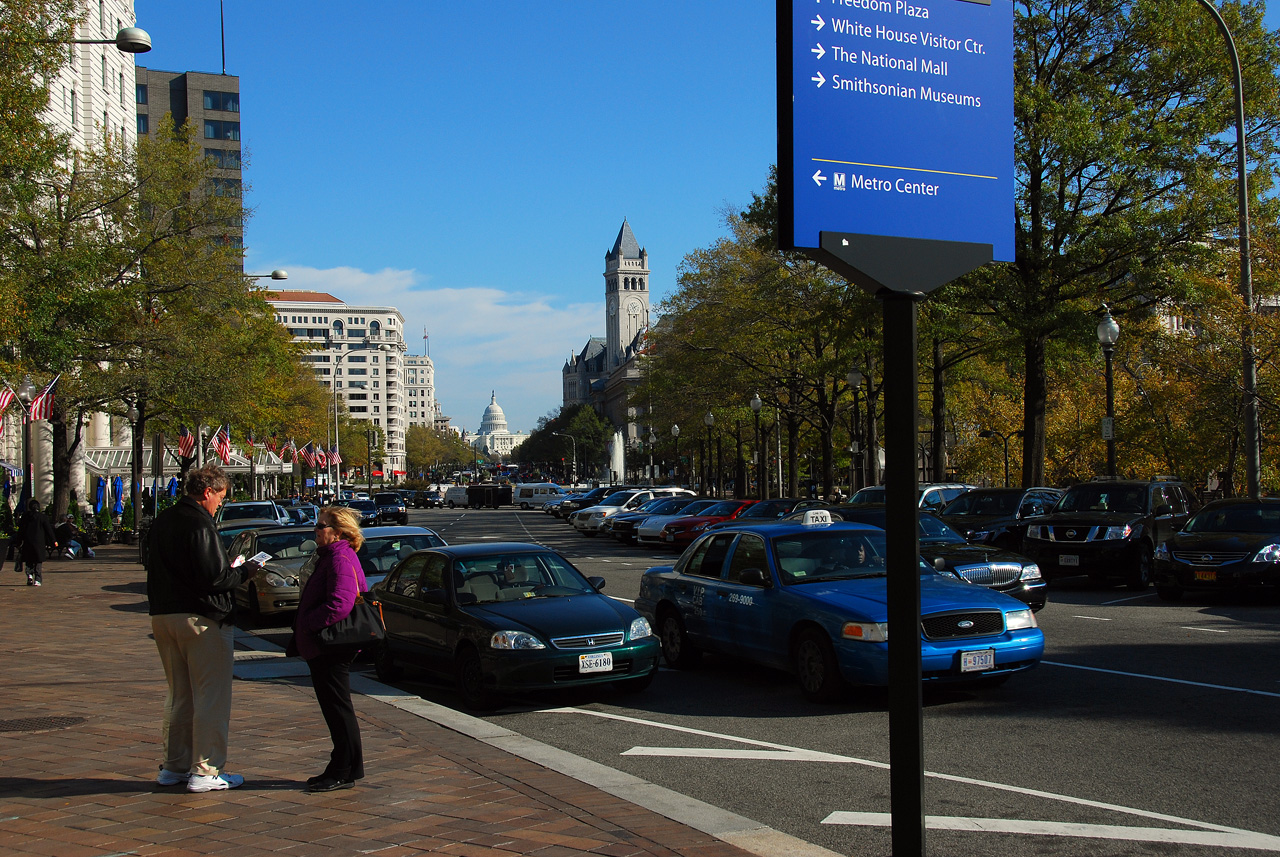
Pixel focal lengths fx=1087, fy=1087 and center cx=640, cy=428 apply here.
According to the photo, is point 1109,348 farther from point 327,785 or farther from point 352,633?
point 327,785

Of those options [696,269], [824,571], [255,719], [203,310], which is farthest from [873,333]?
[255,719]

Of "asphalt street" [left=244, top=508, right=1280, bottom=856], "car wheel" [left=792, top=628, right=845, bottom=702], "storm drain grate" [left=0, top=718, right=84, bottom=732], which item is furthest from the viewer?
"car wheel" [left=792, top=628, right=845, bottom=702]

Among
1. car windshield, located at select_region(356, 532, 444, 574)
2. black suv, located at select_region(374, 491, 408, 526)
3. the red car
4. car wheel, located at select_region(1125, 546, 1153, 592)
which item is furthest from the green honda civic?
black suv, located at select_region(374, 491, 408, 526)

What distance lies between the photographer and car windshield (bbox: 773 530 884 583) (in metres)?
10.4

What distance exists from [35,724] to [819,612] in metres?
6.34

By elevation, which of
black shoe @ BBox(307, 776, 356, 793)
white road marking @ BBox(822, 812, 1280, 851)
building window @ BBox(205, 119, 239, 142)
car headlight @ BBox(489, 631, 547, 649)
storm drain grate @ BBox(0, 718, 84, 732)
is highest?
building window @ BBox(205, 119, 239, 142)

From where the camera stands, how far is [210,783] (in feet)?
20.5

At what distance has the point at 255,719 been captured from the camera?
8648 mm

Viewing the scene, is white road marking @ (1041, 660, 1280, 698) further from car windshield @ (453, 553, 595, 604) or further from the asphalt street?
car windshield @ (453, 553, 595, 604)

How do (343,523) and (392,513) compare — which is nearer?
(343,523)

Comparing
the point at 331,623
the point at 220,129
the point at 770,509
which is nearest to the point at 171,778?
the point at 331,623

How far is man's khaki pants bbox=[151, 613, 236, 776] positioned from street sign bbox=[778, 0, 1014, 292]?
14.3 ft

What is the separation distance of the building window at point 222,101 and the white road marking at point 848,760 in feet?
359

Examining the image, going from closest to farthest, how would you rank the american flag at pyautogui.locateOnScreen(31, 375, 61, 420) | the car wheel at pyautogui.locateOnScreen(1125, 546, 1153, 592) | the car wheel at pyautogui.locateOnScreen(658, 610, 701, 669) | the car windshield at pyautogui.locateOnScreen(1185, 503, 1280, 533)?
the car wheel at pyautogui.locateOnScreen(658, 610, 701, 669) → the car windshield at pyautogui.locateOnScreen(1185, 503, 1280, 533) → the car wheel at pyautogui.locateOnScreen(1125, 546, 1153, 592) → the american flag at pyautogui.locateOnScreen(31, 375, 61, 420)
